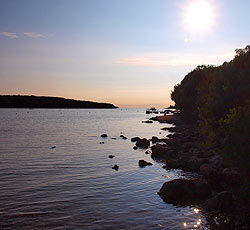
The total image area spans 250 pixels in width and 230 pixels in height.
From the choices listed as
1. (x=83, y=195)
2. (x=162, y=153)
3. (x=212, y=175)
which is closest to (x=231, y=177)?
(x=212, y=175)

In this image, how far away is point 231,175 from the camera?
21125 millimetres

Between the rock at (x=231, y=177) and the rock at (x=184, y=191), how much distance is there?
8.39 feet

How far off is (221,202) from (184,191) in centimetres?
278

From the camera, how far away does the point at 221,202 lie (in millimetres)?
16453

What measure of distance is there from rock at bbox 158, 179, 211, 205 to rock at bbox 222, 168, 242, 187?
8.39ft

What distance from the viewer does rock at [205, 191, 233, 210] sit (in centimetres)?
1628

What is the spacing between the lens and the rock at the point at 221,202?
53.4ft

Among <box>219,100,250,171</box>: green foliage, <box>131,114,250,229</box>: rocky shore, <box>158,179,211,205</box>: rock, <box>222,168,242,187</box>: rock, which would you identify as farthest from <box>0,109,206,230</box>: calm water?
<box>222,168,242,187</box>: rock

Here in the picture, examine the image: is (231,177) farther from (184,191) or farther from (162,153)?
(162,153)

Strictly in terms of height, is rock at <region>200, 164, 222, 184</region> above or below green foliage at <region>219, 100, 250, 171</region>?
below

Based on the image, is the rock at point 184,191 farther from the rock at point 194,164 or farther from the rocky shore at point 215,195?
the rock at point 194,164

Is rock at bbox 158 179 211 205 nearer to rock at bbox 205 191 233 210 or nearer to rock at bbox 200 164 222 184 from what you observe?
rock at bbox 205 191 233 210

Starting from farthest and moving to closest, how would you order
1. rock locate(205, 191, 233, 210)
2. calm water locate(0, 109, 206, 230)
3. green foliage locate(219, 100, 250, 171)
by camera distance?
1. rock locate(205, 191, 233, 210)
2. calm water locate(0, 109, 206, 230)
3. green foliage locate(219, 100, 250, 171)

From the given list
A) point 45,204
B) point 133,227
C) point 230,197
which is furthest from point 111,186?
point 230,197
